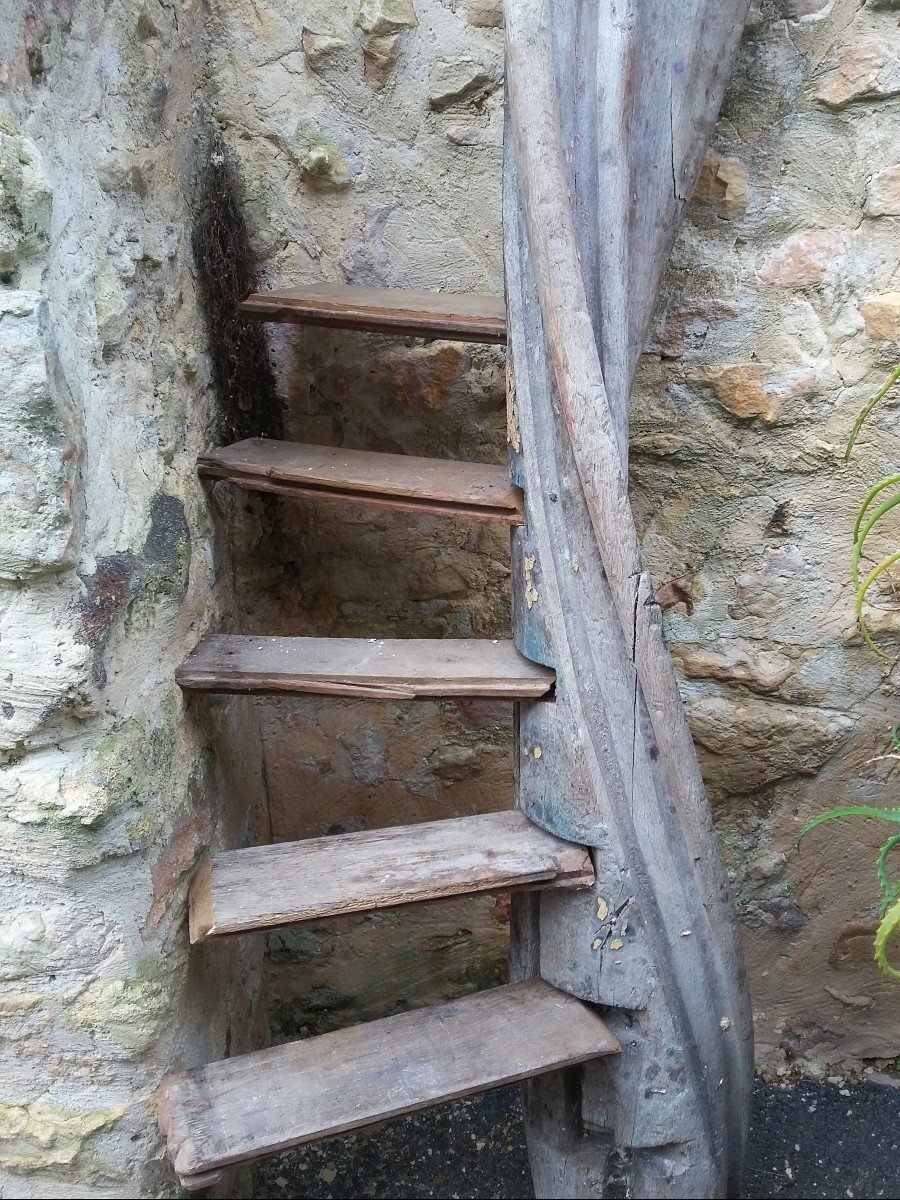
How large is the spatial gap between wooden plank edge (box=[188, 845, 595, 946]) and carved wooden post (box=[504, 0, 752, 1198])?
0.07 ft

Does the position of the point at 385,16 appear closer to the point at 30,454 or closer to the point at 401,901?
the point at 30,454

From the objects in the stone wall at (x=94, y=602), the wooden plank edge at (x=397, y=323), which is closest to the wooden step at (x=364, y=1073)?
the stone wall at (x=94, y=602)

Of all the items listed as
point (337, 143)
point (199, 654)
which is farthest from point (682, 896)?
point (337, 143)

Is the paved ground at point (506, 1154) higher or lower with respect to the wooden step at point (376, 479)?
lower

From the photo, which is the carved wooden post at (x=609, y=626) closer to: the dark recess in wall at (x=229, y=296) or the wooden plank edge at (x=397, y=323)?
the wooden plank edge at (x=397, y=323)

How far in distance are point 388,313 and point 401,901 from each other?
0.77m

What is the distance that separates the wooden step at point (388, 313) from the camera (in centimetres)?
133

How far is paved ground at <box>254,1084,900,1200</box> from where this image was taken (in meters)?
1.56

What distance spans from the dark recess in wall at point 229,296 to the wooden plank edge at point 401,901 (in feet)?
2.53

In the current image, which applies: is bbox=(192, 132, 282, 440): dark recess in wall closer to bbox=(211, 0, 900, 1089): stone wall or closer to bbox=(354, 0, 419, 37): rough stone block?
bbox=(211, 0, 900, 1089): stone wall

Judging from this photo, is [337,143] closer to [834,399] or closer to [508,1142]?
[834,399]

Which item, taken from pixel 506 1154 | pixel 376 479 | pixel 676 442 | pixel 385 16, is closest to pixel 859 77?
pixel 676 442

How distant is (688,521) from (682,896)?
2.17 feet

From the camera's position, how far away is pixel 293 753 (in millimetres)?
1845
